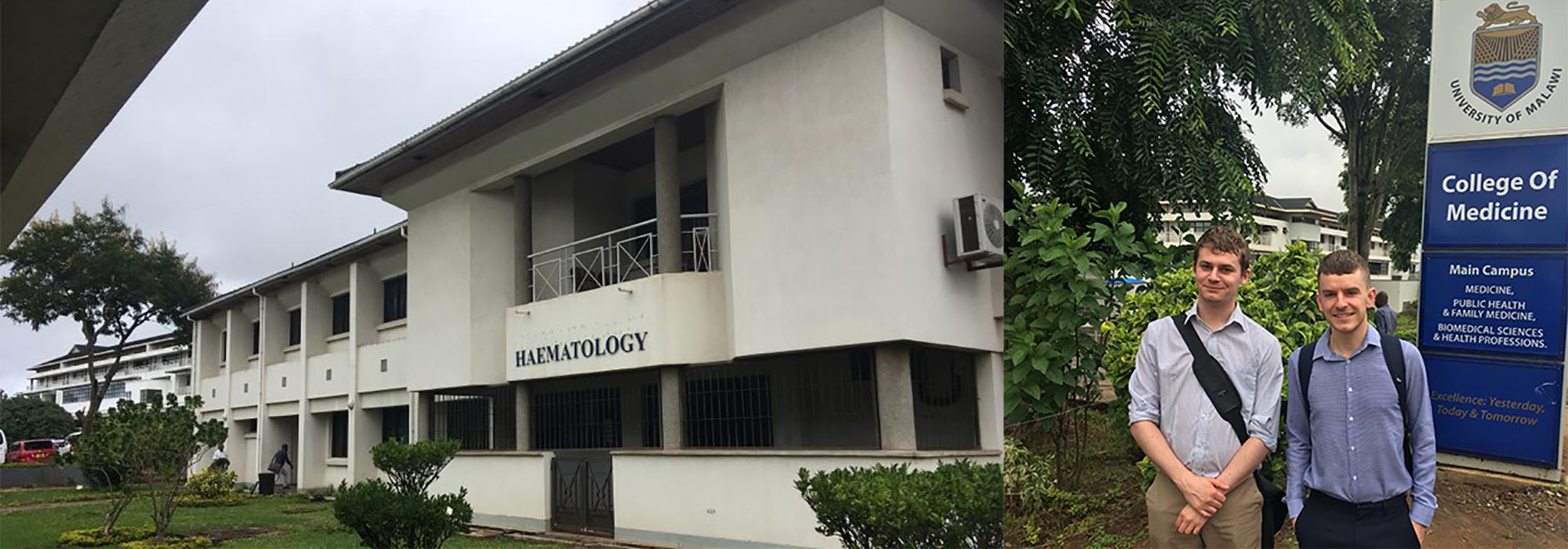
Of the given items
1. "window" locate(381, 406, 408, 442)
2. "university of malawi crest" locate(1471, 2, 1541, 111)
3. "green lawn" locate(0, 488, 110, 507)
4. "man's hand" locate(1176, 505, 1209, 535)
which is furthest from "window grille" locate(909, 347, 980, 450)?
"green lawn" locate(0, 488, 110, 507)

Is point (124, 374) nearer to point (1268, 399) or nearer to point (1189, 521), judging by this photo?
point (1189, 521)

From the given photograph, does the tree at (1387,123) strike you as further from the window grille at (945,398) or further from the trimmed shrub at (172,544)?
the trimmed shrub at (172,544)

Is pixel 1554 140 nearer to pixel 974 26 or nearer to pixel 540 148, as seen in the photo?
pixel 974 26

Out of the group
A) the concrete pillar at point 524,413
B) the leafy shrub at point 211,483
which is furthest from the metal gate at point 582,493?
the leafy shrub at point 211,483

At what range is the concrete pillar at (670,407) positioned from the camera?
445cm

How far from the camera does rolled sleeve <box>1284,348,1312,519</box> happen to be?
2053 millimetres

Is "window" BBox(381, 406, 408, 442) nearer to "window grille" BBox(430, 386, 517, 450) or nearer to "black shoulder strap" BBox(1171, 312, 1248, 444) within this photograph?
"window grille" BBox(430, 386, 517, 450)

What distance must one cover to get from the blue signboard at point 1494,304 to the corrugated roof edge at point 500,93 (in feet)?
10.7

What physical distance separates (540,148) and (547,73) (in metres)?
0.34

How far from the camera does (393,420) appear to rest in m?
4.61

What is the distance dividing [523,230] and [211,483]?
1.81 meters

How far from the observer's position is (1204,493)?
217 centimetres

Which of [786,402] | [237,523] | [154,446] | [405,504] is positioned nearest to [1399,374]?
[786,402]

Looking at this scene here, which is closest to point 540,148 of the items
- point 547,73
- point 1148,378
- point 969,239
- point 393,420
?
point 547,73
